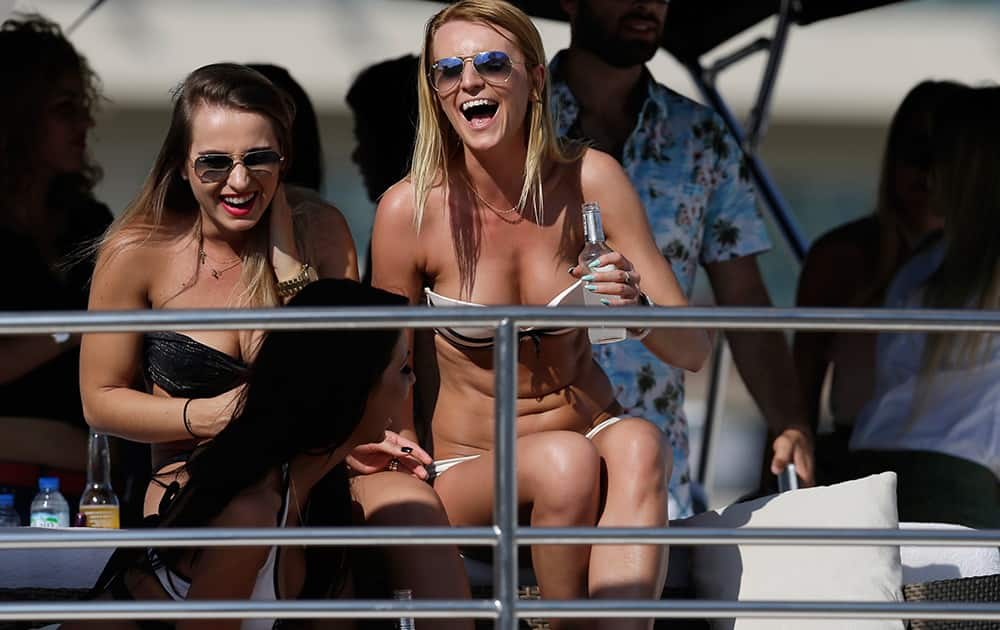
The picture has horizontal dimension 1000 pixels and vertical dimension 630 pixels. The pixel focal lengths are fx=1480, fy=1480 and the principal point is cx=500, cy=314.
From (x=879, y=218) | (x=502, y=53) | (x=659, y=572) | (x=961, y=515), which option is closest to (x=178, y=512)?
(x=659, y=572)

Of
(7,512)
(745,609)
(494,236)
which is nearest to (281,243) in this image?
(494,236)

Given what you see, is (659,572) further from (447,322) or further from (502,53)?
(502,53)

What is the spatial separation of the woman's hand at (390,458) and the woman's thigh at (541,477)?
0.31ft

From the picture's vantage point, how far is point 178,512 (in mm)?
2604

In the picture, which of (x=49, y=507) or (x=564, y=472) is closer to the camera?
(x=564, y=472)

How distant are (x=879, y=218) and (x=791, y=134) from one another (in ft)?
54.2

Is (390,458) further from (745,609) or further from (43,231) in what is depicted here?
(43,231)

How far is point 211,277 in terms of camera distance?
3.19 metres

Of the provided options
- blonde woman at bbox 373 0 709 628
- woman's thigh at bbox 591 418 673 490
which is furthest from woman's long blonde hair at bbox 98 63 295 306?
woman's thigh at bbox 591 418 673 490

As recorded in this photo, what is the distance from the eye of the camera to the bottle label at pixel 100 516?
3.47 metres

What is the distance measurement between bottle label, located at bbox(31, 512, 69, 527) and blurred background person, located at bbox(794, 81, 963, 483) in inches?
94.1

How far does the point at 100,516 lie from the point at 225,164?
95 cm

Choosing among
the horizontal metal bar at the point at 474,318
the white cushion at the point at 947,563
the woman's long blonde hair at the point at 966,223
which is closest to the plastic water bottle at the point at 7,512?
the horizontal metal bar at the point at 474,318

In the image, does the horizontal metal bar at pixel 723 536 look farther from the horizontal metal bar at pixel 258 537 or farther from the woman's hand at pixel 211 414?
the woman's hand at pixel 211 414
